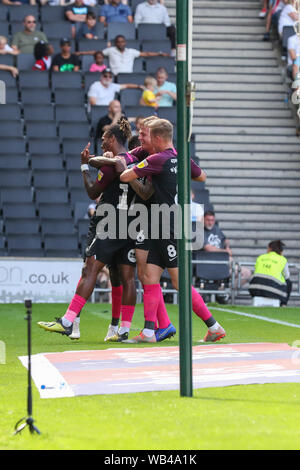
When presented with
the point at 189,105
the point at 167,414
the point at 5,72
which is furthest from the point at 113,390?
the point at 5,72

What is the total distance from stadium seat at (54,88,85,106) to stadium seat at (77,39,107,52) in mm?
1586

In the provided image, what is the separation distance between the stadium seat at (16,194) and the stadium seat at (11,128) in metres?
1.35

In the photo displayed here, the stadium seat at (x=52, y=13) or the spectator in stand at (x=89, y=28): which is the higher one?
the stadium seat at (x=52, y=13)

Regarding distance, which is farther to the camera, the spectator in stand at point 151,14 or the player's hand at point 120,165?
the spectator in stand at point 151,14

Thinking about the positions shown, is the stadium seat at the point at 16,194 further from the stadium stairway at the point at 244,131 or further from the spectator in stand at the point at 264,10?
the spectator in stand at the point at 264,10

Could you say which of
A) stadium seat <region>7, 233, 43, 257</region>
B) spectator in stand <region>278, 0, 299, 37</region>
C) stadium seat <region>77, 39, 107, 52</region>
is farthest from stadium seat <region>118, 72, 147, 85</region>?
stadium seat <region>7, 233, 43, 257</region>

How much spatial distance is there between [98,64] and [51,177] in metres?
A: 3.37

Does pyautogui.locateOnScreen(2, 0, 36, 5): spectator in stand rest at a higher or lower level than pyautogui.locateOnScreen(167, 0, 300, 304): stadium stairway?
higher

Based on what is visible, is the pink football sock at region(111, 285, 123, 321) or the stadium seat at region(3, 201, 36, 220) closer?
the pink football sock at region(111, 285, 123, 321)

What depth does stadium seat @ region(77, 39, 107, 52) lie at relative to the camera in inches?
899

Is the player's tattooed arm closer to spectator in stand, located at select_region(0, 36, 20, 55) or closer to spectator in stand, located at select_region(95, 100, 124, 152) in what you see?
spectator in stand, located at select_region(95, 100, 124, 152)

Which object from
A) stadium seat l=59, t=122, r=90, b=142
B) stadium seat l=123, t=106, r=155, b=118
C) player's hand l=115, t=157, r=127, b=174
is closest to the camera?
player's hand l=115, t=157, r=127, b=174

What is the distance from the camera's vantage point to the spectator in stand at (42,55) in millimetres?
21766

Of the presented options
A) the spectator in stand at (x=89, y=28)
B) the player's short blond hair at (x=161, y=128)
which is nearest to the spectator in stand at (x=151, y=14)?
the spectator in stand at (x=89, y=28)
